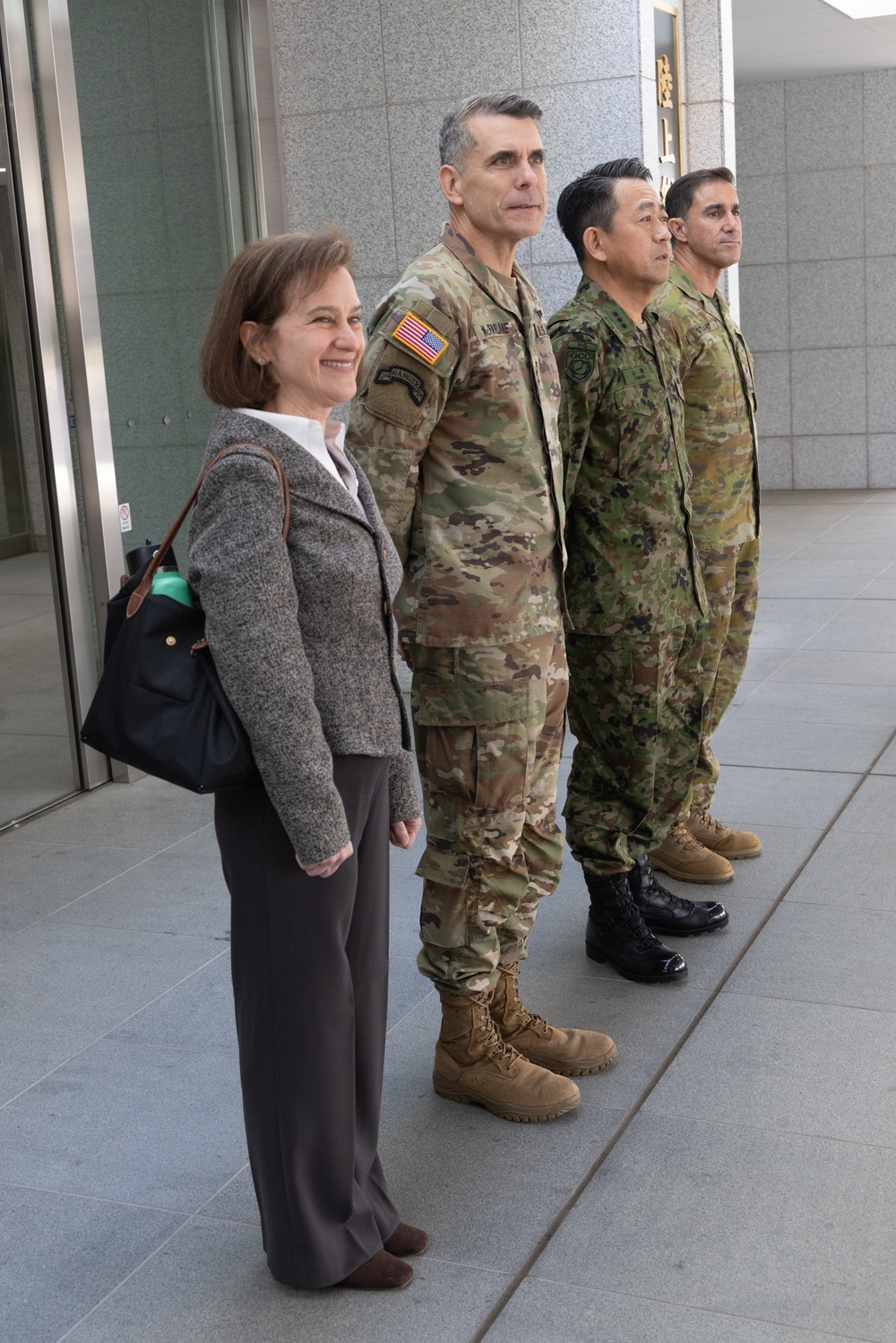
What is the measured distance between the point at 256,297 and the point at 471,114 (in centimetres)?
97

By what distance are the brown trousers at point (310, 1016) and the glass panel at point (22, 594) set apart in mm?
2966

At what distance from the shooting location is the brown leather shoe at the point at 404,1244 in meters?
2.35

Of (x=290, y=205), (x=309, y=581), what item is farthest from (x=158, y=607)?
(x=290, y=205)

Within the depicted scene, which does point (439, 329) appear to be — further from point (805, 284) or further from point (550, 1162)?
point (805, 284)

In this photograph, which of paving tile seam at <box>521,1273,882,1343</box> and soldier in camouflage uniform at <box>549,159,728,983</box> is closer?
paving tile seam at <box>521,1273,882,1343</box>

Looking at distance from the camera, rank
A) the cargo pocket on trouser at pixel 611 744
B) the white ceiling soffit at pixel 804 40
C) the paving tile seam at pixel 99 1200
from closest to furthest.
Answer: the paving tile seam at pixel 99 1200 → the cargo pocket on trouser at pixel 611 744 → the white ceiling soffit at pixel 804 40

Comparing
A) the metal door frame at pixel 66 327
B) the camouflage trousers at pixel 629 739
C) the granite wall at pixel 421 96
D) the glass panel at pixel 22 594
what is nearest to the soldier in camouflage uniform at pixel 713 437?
the camouflage trousers at pixel 629 739

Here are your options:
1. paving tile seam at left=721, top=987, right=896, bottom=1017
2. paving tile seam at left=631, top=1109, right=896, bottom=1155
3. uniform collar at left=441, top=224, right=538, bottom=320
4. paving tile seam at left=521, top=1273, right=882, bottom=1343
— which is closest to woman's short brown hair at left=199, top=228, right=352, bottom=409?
uniform collar at left=441, top=224, right=538, bottom=320

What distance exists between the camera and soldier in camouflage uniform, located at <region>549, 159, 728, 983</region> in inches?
127

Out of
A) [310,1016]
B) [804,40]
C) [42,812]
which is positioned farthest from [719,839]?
[804,40]

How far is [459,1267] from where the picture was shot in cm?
232

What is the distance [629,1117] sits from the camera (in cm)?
278

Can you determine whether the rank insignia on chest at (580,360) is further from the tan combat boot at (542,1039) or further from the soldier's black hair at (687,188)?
the tan combat boot at (542,1039)

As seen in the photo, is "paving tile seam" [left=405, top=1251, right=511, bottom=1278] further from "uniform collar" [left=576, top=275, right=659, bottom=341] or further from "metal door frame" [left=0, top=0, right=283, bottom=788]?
Result: "metal door frame" [left=0, top=0, right=283, bottom=788]
